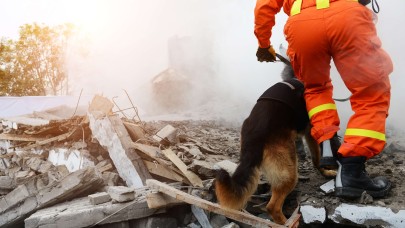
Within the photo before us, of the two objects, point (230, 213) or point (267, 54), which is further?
point (267, 54)

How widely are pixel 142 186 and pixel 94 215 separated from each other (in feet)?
2.02

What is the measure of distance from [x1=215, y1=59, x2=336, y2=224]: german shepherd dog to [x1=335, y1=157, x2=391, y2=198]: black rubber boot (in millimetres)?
305

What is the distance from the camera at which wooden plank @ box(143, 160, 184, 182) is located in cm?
326

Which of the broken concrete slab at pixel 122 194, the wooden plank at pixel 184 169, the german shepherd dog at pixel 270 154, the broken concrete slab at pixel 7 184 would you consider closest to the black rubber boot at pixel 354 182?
the german shepherd dog at pixel 270 154

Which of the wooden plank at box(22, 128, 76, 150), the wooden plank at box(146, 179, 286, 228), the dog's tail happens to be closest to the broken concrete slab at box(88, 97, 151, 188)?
the wooden plank at box(22, 128, 76, 150)

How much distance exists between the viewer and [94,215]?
9.13 feet

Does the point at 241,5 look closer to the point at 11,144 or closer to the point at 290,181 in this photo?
the point at 11,144

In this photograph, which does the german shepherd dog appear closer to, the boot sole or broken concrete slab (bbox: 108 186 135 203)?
the boot sole

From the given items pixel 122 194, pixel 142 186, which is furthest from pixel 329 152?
pixel 142 186

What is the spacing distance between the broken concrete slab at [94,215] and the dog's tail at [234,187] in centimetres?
97

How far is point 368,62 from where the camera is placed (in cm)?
209

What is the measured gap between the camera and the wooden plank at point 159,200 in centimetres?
269

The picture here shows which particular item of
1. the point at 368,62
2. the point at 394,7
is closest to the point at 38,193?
the point at 368,62

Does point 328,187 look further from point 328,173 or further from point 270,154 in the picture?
point 270,154
